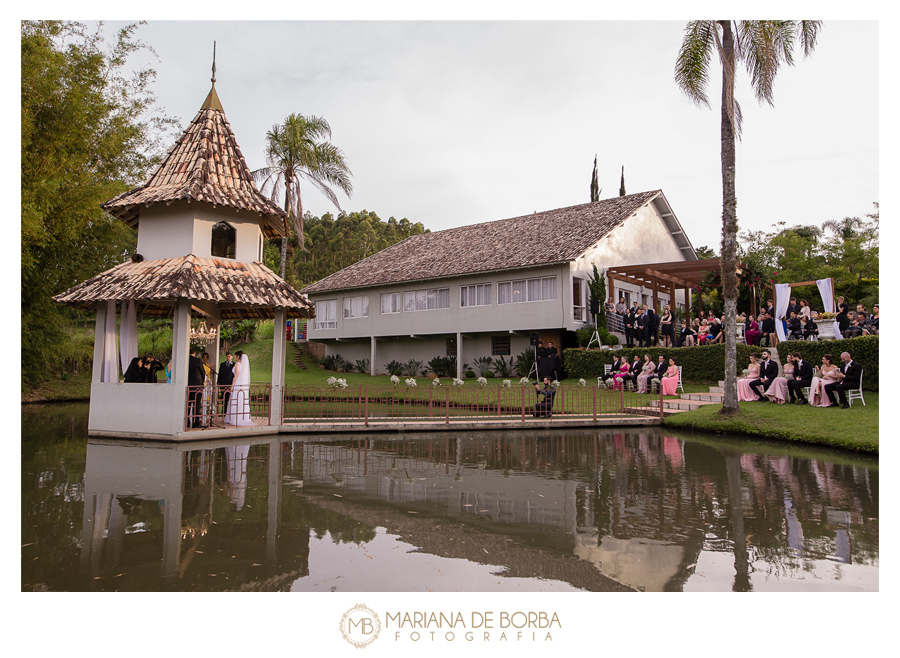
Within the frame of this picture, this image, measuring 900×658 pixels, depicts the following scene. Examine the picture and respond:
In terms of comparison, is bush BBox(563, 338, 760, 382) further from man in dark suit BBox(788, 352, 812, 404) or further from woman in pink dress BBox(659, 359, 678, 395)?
man in dark suit BBox(788, 352, 812, 404)

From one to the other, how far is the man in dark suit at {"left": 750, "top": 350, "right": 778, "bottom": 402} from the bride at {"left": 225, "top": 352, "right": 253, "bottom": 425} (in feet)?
47.7

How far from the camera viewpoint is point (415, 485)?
8188 millimetres

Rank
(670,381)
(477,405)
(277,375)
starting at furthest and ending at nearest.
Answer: (670,381), (477,405), (277,375)

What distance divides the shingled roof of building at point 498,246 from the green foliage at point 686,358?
4354 millimetres

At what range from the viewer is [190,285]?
12.2m

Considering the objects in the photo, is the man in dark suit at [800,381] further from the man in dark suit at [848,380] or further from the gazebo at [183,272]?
the gazebo at [183,272]

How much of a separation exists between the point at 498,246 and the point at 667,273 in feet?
27.4

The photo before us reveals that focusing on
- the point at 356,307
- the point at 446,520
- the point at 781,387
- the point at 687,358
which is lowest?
the point at 446,520

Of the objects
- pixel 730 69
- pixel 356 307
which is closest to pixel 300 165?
pixel 356 307

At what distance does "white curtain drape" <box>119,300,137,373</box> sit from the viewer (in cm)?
1352

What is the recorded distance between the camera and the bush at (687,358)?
19469 mm

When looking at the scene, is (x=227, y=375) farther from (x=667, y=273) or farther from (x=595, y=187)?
(x=595, y=187)

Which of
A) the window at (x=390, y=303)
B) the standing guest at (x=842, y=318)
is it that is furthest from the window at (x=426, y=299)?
the standing guest at (x=842, y=318)

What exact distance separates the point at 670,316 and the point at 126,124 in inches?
867
